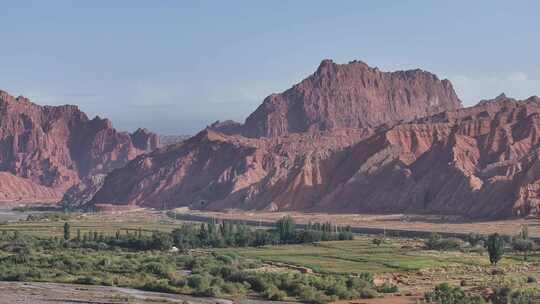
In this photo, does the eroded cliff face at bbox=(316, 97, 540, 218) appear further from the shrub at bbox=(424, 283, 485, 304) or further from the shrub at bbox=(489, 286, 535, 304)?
the shrub at bbox=(424, 283, 485, 304)

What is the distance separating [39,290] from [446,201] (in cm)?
10885

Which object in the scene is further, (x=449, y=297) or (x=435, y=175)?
(x=435, y=175)

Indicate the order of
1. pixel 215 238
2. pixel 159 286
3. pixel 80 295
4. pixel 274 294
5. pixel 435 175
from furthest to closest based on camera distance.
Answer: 1. pixel 435 175
2. pixel 215 238
3. pixel 159 286
4. pixel 274 294
5. pixel 80 295

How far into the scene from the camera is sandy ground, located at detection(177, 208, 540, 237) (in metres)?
119

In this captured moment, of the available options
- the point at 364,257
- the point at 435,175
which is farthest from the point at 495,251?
the point at 435,175

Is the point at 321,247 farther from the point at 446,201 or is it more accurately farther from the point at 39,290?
the point at 446,201

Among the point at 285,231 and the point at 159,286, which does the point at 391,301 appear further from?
the point at 285,231

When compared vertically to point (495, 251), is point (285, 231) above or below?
above

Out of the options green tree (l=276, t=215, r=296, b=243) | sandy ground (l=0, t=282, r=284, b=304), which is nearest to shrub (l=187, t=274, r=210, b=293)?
sandy ground (l=0, t=282, r=284, b=304)

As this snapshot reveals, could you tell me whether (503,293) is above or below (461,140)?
below

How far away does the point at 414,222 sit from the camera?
139500 mm

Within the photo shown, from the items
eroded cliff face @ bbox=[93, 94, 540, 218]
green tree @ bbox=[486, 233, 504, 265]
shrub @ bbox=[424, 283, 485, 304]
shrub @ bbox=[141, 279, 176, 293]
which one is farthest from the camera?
eroded cliff face @ bbox=[93, 94, 540, 218]

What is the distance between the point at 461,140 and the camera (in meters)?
180

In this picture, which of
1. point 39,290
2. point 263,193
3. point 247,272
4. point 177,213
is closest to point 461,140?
point 263,193
